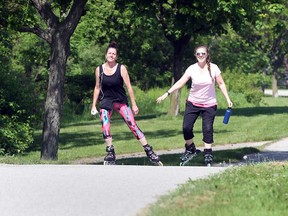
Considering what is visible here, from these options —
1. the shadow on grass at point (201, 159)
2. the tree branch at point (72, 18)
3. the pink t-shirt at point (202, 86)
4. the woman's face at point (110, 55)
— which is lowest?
the shadow on grass at point (201, 159)

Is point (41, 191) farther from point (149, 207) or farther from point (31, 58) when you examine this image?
point (31, 58)

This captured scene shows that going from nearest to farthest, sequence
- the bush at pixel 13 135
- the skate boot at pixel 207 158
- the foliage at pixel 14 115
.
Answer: the skate boot at pixel 207 158 < the bush at pixel 13 135 < the foliage at pixel 14 115

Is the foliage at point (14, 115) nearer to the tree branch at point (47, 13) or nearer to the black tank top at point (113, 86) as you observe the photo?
the tree branch at point (47, 13)

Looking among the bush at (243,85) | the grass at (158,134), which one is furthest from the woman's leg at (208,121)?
the bush at (243,85)

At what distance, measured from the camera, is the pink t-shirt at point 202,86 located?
14.0 metres

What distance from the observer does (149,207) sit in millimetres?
8914

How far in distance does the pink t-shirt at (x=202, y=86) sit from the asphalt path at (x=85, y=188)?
1.85 metres

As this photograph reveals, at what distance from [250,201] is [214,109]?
506cm

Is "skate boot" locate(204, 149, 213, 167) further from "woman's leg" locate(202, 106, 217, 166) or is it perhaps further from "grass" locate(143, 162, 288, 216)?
"grass" locate(143, 162, 288, 216)

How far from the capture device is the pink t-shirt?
1396cm

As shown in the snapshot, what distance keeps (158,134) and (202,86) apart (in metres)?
16.9

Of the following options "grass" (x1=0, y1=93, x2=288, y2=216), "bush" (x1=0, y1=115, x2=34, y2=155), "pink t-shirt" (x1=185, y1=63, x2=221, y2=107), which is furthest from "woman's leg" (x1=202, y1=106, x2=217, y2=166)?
"bush" (x1=0, y1=115, x2=34, y2=155)

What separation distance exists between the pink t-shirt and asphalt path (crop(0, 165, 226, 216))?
1855 millimetres

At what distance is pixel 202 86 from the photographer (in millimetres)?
13977
